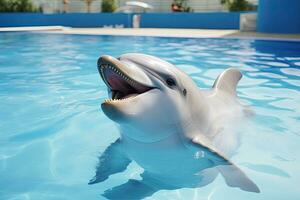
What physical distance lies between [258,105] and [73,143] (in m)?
2.99

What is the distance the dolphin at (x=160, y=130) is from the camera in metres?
2.12

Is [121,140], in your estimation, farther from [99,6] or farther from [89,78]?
[99,6]

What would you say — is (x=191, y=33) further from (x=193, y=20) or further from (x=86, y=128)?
(x=86, y=128)

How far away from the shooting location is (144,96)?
7.10 ft

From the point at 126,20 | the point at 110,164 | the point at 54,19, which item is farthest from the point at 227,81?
the point at 54,19

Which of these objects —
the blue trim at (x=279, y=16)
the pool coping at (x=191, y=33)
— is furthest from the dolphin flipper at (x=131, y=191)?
the blue trim at (x=279, y=16)

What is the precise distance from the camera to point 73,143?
4.17 meters

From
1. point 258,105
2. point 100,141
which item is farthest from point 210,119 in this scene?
point 258,105

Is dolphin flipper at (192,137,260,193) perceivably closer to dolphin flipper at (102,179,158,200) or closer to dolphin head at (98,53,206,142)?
dolphin head at (98,53,206,142)

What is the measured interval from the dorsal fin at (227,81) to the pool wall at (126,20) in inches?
828

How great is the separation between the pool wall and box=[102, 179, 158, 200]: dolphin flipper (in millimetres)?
22443

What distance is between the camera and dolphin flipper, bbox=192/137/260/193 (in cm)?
248

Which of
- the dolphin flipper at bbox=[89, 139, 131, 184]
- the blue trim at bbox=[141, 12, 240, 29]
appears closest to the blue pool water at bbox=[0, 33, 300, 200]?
the dolphin flipper at bbox=[89, 139, 131, 184]

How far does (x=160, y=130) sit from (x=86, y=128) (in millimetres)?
2499
